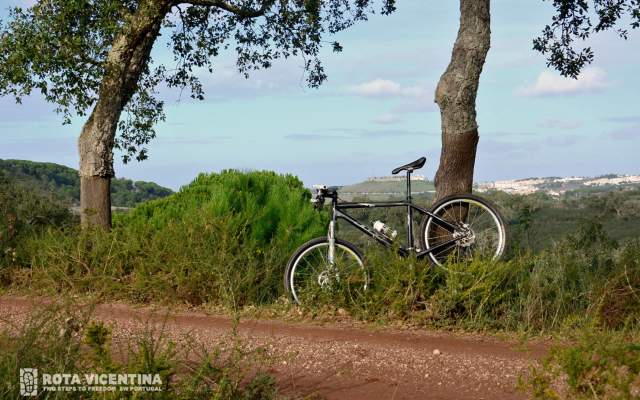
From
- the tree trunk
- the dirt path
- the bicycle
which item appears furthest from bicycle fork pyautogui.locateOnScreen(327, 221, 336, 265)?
the tree trunk

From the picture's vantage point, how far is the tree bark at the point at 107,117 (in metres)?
14.0

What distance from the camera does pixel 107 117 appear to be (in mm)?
14180

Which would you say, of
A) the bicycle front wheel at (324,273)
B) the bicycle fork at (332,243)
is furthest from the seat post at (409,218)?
the bicycle fork at (332,243)

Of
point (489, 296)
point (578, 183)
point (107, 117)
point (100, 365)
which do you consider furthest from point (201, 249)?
point (578, 183)

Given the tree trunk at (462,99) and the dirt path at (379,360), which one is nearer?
the dirt path at (379,360)

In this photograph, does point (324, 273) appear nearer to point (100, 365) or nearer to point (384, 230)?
point (384, 230)

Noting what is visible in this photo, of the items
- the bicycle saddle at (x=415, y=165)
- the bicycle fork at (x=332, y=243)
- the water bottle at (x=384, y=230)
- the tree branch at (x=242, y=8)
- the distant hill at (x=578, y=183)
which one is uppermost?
the tree branch at (x=242, y=8)

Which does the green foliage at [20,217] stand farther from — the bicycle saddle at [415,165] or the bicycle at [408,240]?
the bicycle saddle at [415,165]

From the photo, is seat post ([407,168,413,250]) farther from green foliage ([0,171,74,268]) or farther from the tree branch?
the tree branch

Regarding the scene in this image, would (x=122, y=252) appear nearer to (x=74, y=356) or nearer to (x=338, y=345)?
(x=338, y=345)

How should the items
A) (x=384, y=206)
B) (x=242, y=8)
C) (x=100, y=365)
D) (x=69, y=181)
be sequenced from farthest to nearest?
(x=69, y=181) < (x=242, y=8) < (x=384, y=206) < (x=100, y=365)

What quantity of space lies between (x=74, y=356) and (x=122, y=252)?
19.2 ft

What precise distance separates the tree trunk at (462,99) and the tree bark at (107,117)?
541 cm

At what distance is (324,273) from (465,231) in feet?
5.84
